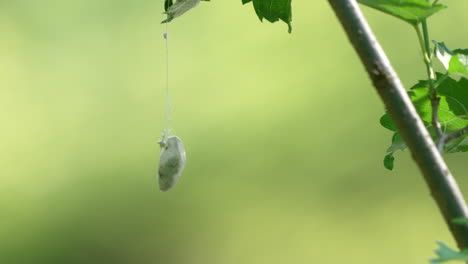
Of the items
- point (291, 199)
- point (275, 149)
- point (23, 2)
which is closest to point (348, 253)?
point (291, 199)

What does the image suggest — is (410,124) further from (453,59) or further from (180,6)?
(180,6)

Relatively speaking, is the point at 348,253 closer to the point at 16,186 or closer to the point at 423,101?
the point at 16,186

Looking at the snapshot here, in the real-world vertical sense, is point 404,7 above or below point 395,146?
above

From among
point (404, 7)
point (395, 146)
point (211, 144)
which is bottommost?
point (211, 144)

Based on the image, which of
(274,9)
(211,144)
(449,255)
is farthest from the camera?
(211,144)

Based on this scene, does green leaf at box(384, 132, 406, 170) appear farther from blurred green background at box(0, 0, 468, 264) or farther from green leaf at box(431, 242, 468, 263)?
blurred green background at box(0, 0, 468, 264)

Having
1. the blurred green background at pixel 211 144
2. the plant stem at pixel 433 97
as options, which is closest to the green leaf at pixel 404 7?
the plant stem at pixel 433 97

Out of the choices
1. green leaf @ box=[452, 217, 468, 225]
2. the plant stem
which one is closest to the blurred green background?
the plant stem

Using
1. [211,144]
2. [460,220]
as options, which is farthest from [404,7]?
[211,144]
